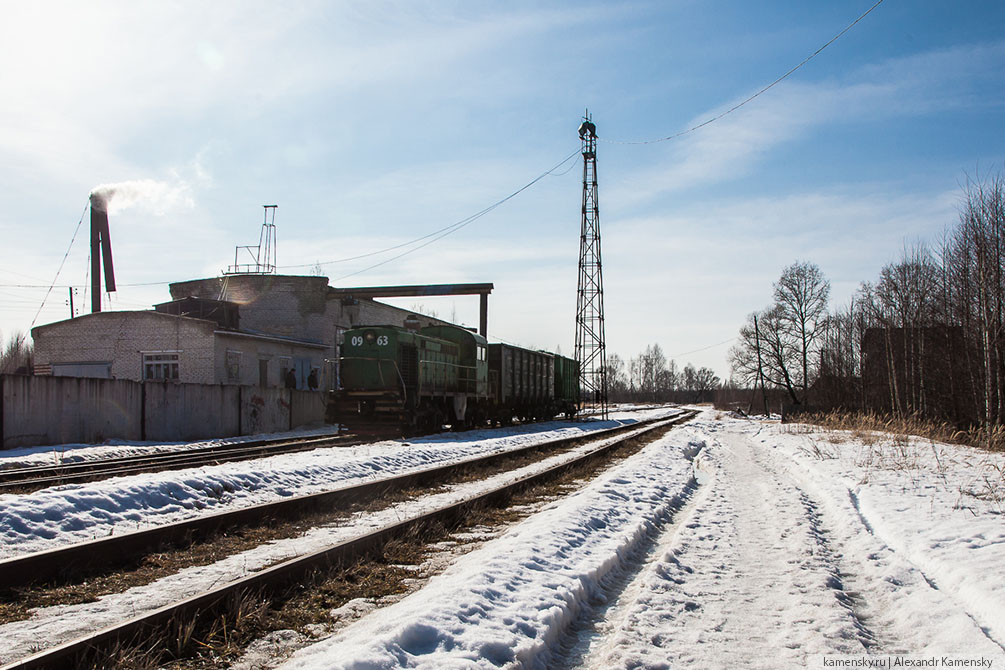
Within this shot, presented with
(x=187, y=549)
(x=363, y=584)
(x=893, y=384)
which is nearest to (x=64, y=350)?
(x=187, y=549)

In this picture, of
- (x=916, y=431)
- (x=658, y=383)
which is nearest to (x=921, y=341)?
(x=916, y=431)

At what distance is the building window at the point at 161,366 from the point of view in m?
27.7

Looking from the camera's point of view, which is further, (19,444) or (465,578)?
(19,444)

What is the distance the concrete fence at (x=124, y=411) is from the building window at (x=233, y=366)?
445 centimetres

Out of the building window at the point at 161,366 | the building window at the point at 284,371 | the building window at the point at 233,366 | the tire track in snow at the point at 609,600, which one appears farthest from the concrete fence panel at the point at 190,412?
the tire track in snow at the point at 609,600

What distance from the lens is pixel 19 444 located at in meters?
16.5

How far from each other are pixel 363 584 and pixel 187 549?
223cm

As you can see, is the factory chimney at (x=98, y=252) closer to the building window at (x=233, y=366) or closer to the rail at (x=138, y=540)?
the building window at (x=233, y=366)

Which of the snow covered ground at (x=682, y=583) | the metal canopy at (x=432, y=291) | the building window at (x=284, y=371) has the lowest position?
the snow covered ground at (x=682, y=583)

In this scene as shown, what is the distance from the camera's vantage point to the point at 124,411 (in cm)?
1895

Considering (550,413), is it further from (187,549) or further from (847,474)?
(187,549)

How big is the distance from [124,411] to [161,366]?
9623 mm

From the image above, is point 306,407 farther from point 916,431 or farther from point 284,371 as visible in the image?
point 916,431

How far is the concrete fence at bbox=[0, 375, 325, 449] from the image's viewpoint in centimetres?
1658
